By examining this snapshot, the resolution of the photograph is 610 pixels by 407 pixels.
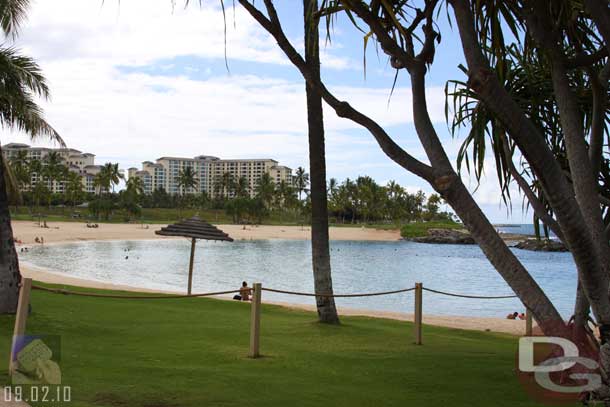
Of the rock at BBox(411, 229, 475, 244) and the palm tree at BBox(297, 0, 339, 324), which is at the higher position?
the palm tree at BBox(297, 0, 339, 324)

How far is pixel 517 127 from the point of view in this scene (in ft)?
13.8

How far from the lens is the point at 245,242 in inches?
3063

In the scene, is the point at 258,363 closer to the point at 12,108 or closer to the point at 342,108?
the point at 342,108

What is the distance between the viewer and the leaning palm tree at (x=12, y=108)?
29.7 feet

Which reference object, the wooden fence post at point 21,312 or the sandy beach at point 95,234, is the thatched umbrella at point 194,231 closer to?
the wooden fence post at point 21,312

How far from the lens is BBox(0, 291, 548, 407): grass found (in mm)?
5602

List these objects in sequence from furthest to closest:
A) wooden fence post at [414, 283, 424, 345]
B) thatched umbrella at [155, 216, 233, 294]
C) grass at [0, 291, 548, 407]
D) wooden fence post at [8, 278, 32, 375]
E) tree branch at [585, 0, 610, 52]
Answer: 1. thatched umbrella at [155, 216, 233, 294]
2. wooden fence post at [414, 283, 424, 345]
3. wooden fence post at [8, 278, 32, 375]
4. grass at [0, 291, 548, 407]
5. tree branch at [585, 0, 610, 52]

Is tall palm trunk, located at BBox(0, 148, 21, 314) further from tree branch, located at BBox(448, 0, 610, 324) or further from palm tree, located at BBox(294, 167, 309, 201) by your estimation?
palm tree, located at BBox(294, 167, 309, 201)

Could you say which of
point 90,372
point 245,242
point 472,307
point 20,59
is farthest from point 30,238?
point 90,372

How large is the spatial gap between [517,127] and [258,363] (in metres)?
4.32

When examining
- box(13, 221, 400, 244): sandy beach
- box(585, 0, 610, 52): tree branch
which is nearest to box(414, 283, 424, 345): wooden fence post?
box(585, 0, 610, 52): tree branch

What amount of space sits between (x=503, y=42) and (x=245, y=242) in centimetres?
7328

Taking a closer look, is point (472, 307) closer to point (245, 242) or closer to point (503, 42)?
point (503, 42)

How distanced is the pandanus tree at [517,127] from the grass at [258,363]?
5.81ft
